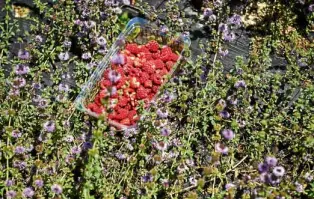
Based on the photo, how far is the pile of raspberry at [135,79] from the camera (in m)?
3.41

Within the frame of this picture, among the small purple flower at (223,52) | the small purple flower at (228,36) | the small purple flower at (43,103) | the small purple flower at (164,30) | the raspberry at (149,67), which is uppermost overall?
the small purple flower at (228,36)

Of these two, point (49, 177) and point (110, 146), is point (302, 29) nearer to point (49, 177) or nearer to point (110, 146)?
point (110, 146)

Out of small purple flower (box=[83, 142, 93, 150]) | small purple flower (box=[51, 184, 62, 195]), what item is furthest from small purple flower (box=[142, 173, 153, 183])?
small purple flower (box=[51, 184, 62, 195])

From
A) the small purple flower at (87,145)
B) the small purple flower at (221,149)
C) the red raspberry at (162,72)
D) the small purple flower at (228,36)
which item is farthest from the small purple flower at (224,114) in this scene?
the small purple flower at (87,145)

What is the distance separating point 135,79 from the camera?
11.6 ft

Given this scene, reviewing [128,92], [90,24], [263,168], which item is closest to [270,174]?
[263,168]

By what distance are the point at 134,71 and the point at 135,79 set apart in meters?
0.06

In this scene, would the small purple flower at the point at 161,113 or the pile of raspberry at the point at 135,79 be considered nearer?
the small purple flower at the point at 161,113

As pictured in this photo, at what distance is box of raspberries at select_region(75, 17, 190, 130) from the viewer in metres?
3.42

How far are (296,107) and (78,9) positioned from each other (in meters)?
1.43

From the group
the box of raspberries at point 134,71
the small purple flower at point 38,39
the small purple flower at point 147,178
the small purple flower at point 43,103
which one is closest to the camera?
the small purple flower at point 147,178

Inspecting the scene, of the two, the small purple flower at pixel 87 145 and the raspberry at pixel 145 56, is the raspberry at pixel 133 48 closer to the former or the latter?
the raspberry at pixel 145 56

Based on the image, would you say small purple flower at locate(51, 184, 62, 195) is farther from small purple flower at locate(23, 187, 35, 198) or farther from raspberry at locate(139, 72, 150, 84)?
raspberry at locate(139, 72, 150, 84)

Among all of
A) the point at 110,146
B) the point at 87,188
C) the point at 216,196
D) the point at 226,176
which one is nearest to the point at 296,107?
the point at 226,176
